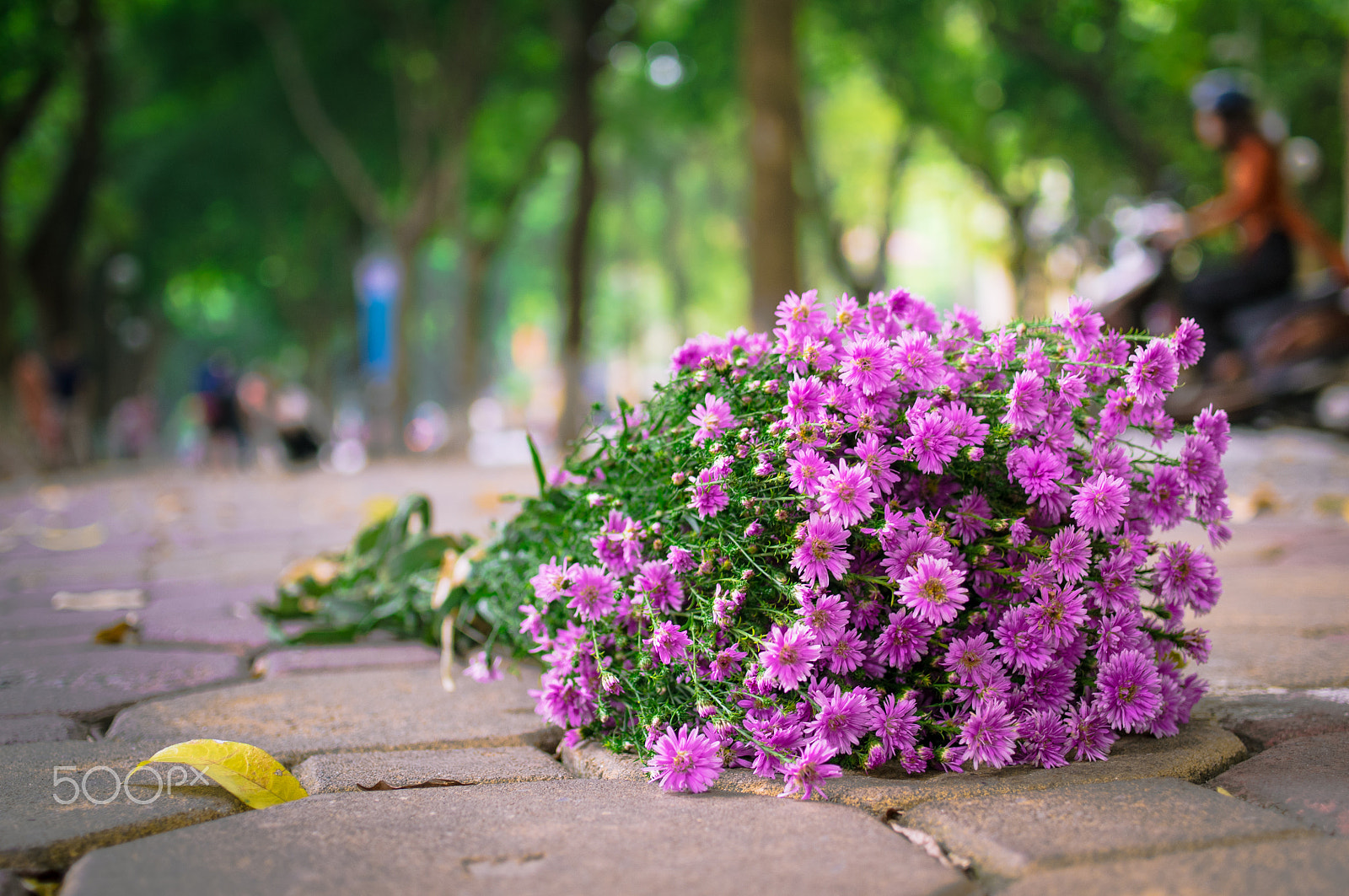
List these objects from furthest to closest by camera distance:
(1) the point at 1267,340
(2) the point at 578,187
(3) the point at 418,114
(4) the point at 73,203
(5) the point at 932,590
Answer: (3) the point at 418,114 → (4) the point at 73,203 → (2) the point at 578,187 → (1) the point at 1267,340 → (5) the point at 932,590

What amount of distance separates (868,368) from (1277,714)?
93cm

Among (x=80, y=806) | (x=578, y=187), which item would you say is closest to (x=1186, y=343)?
(x=80, y=806)

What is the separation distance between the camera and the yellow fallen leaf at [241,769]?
58.5 inches

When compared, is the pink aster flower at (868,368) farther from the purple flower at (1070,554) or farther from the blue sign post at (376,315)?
the blue sign post at (376,315)

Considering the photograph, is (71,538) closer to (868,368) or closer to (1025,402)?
(868,368)

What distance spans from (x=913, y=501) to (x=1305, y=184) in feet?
66.9

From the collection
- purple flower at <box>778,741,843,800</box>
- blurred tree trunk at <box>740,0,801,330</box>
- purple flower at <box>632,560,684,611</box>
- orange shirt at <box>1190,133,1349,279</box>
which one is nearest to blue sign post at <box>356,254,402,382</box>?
blurred tree trunk at <box>740,0,801,330</box>

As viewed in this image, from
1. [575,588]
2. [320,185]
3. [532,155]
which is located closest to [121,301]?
[320,185]

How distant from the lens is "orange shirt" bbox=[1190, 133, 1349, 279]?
7410 millimetres

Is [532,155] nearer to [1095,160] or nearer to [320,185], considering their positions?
[320,185]

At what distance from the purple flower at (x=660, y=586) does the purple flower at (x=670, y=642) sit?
0.20 feet

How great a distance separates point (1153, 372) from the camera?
1555mm

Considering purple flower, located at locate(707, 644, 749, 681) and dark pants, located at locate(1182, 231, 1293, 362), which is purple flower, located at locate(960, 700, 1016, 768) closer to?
purple flower, located at locate(707, 644, 749, 681)

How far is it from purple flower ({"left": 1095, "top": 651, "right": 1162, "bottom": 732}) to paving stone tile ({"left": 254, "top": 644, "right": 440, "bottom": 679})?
4.69ft
